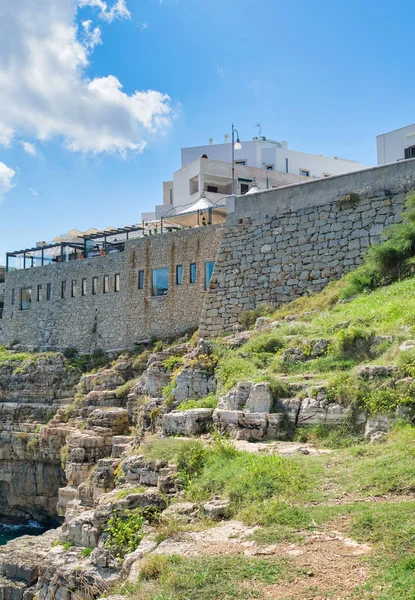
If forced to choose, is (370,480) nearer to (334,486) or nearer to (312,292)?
(334,486)

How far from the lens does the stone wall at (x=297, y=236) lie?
16312mm

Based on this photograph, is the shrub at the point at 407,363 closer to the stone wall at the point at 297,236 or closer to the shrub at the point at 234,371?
the shrub at the point at 234,371

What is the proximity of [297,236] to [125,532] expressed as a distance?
11.6 metres

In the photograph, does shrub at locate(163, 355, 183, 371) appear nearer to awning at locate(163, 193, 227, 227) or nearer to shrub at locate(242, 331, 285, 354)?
shrub at locate(242, 331, 285, 354)

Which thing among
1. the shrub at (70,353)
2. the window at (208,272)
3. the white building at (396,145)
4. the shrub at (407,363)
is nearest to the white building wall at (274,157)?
the white building at (396,145)

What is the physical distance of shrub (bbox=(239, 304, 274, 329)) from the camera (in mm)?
17844

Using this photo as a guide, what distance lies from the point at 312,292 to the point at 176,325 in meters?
7.99

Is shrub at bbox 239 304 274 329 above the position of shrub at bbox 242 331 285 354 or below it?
above

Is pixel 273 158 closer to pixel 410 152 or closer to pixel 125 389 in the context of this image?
pixel 410 152

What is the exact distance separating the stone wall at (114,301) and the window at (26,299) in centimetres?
25

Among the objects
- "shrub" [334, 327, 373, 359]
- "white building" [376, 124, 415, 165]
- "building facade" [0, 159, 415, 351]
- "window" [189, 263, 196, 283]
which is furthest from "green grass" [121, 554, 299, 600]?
"white building" [376, 124, 415, 165]

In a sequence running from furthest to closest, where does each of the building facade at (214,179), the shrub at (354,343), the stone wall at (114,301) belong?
the building facade at (214,179)
the stone wall at (114,301)
the shrub at (354,343)

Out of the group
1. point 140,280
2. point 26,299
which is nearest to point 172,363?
point 140,280

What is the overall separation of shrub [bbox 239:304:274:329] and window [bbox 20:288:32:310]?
17378mm
